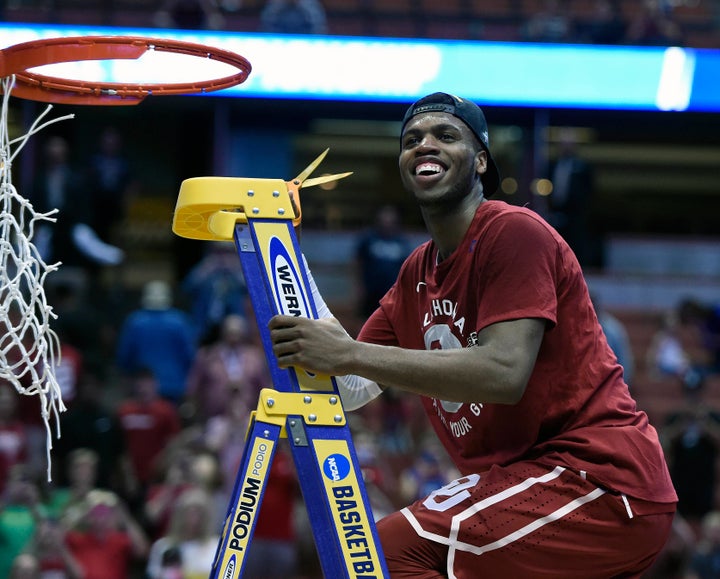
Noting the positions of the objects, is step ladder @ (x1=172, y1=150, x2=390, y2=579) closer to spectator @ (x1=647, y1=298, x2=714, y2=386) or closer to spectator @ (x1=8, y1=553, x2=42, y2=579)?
spectator @ (x1=8, y1=553, x2=42, y2=579)

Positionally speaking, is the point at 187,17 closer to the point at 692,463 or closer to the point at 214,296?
the point at 214,296

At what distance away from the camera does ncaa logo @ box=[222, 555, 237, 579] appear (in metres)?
3.83

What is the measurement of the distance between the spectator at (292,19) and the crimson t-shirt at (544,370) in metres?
11.2

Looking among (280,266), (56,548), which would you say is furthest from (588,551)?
(56,548)

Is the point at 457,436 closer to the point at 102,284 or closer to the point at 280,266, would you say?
the point at 280,266

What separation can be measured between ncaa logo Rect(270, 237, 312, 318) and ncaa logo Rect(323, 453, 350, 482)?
0.47 metres

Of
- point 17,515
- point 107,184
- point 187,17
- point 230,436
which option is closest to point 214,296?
point 107,184

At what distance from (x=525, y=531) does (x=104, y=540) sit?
6092 millimetres

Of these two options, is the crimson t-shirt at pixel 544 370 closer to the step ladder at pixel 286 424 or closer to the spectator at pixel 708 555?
the step ladder at pixel 286 424

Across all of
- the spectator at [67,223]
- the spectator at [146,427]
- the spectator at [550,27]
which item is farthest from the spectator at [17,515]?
the spectator at [550,27]

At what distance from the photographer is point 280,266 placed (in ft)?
13.1

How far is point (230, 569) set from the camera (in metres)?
3.84

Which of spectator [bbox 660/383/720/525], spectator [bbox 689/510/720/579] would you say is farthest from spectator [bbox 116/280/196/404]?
spectator [bbox 689/510/720/579]

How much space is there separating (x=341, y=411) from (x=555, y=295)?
787 millimetres
